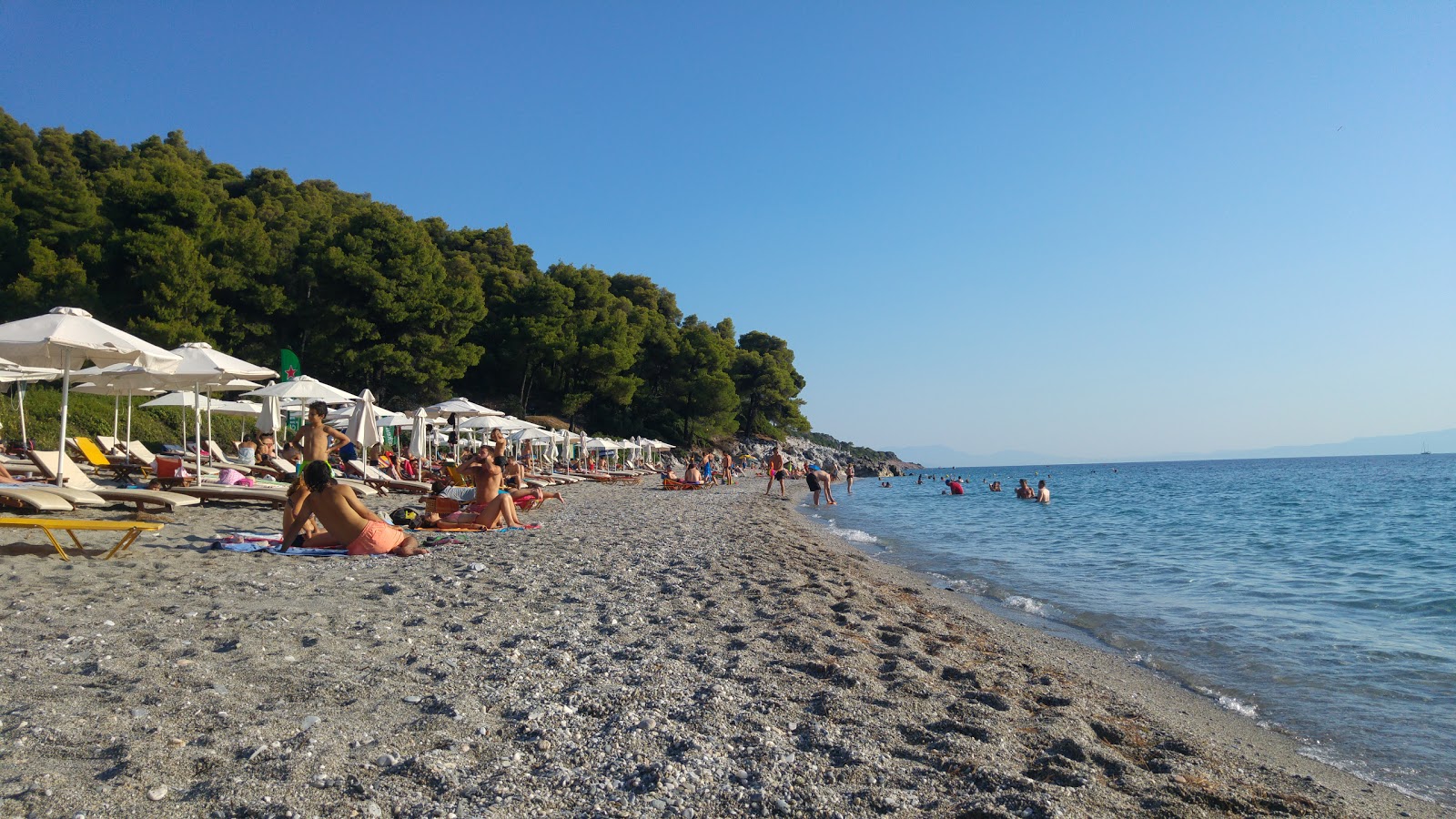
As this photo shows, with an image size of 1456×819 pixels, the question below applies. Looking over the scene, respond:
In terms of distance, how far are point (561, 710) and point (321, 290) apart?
34185 mm

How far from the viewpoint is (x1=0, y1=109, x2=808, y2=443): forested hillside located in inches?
1156

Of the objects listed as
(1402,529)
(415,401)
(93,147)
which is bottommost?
(1402,529)

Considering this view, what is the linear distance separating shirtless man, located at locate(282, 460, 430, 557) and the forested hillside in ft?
81.9

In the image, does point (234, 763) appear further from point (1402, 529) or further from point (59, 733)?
point (1402, 529)

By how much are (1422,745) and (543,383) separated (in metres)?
44.2

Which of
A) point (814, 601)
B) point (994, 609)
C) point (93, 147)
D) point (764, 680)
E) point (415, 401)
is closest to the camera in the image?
point (764, 680)

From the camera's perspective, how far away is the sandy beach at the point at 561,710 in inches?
103

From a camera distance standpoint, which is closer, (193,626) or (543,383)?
(193,626)

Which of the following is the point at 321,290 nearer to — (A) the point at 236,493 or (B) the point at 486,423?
(B) the point at 486,423

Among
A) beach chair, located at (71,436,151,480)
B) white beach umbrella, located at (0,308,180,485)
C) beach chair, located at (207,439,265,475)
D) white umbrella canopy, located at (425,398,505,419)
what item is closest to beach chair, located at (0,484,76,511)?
white beach umbrella, located at (0,308,180,485)

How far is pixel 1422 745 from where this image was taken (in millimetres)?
4305

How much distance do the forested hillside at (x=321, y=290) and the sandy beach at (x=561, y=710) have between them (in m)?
28.0

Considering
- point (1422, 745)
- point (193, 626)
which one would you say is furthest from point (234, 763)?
point (1422, 745)

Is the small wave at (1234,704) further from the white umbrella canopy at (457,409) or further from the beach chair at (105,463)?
the white umbrella canopy at (457,409)
